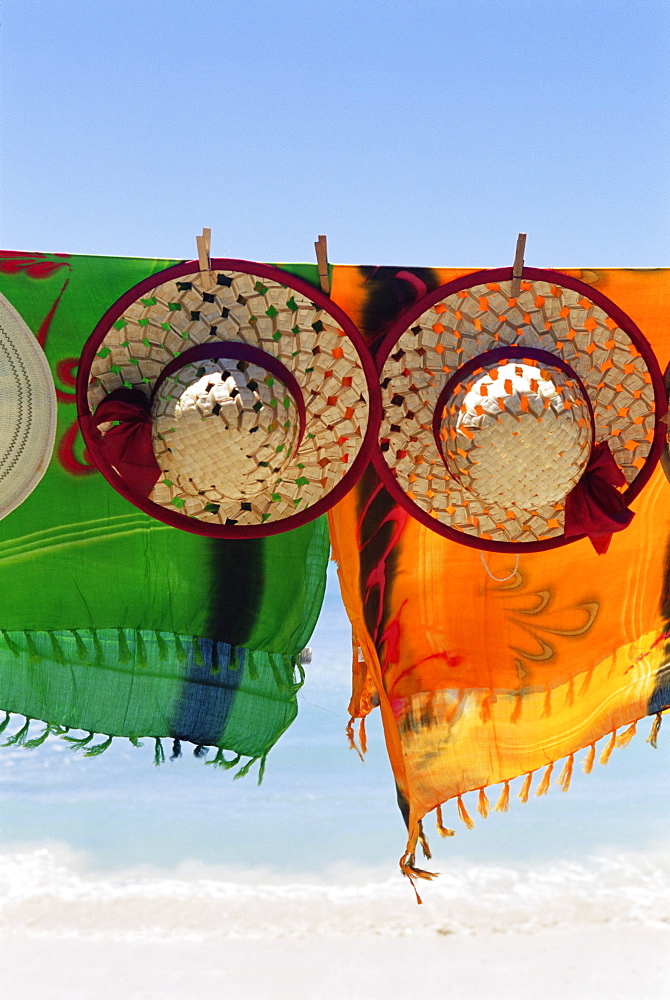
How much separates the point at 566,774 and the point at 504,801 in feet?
0.47

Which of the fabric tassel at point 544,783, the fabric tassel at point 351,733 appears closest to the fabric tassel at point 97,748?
the fabric tassel at point 351,733

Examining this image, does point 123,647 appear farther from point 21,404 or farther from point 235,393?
point 235,393

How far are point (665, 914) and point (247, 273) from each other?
5.31 meters

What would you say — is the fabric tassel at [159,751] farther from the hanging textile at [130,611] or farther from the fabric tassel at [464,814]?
the fabric tassel at [464,814]

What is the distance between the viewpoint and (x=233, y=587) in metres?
1.95

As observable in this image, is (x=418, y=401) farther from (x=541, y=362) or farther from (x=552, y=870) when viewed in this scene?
(x=552, y=870)

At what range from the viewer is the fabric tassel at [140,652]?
6.34ft

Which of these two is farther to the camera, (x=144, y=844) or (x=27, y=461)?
(x=144, y=844)

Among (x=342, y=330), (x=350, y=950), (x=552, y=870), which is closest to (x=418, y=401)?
(x=342, y=330)

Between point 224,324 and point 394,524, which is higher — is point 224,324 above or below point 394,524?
above

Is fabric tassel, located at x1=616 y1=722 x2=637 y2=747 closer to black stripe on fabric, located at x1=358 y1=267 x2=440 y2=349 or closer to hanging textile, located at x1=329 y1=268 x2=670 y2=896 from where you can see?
hanging textile, located at x1=329 y1=268 x2=670 y2=896

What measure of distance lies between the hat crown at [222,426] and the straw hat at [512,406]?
0.79 feet

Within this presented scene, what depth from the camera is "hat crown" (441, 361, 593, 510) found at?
155 cm

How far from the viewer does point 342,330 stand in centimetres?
162
